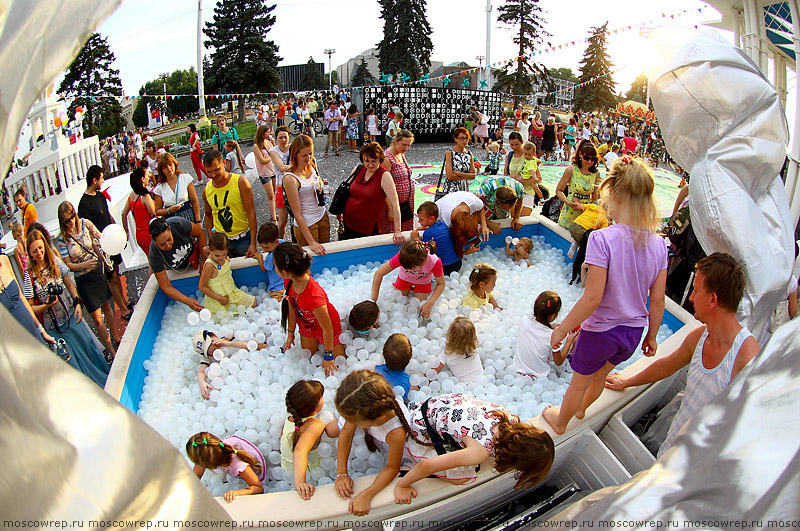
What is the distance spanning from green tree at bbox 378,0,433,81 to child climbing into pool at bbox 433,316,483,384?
1111 inches

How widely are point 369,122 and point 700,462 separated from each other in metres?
13.0

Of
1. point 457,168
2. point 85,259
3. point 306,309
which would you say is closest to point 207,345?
point 306,309

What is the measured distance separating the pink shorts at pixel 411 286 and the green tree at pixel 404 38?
89.6 ft

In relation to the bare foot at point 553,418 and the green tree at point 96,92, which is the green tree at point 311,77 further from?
the bare foot at point 553,418

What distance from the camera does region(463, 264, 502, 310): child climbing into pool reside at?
3.79 m

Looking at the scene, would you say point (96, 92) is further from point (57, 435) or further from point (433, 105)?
point (57, 435)

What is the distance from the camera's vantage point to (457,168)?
17.5 feet

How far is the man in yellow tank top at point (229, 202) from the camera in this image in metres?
3.96

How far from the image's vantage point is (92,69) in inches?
774

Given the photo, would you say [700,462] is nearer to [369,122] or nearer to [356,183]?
[356,183]

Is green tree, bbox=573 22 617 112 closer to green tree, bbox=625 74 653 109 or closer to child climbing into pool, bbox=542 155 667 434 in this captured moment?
green tree, bbox=625 74 653 109

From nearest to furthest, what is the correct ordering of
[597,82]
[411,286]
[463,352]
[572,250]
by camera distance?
[463,352], [411,286], [572,250], [597,82]

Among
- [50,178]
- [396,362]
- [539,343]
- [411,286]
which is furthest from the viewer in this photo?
[50,178]

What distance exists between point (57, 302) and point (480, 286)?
3.02m
